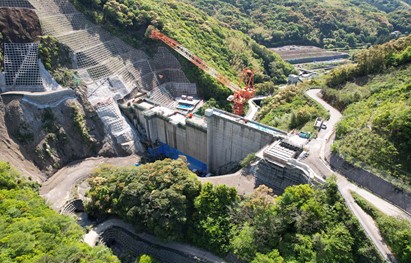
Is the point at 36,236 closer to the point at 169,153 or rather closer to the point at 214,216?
the point at 214,216

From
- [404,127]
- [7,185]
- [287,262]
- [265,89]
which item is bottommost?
[265,89]

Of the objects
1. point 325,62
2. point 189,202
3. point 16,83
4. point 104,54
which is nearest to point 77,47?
point 104,54

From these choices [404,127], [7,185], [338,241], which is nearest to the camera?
[338,241]

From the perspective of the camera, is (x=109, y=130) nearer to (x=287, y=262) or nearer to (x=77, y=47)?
(x=77, y=47)

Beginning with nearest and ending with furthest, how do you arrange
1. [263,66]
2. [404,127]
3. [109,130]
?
[404,127]
[109,130]
[263,66]

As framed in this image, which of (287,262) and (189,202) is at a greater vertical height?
(287,262)

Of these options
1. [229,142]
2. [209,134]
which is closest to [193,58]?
[209,134]

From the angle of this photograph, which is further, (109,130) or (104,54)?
(104,54)
